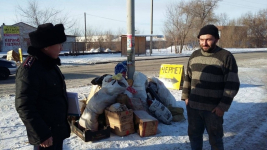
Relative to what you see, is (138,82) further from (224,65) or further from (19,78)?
(19,78)

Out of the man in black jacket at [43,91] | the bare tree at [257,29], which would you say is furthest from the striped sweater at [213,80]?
the bare tree at [257,29]

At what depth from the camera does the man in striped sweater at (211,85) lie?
8.62 feet

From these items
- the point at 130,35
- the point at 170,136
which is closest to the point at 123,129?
the point at 170,136

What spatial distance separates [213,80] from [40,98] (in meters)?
1.99

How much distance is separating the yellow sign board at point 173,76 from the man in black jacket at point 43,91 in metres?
5.74

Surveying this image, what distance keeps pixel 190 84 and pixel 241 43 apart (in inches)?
2032

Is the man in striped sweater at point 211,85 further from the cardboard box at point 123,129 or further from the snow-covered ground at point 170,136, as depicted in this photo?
the cardboard box at point 123,129

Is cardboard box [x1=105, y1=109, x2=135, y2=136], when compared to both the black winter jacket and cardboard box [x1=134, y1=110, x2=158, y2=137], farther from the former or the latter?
the black winter jacket

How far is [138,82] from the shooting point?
199 inches

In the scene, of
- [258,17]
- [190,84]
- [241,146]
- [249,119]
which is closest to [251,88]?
[249,119]

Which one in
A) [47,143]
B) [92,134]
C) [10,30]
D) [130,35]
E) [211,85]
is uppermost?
[10,30]

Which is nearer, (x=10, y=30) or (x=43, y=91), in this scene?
(x=43, y=91)

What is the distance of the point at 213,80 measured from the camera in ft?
8.98

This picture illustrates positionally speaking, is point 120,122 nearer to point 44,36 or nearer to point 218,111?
point 218,111
